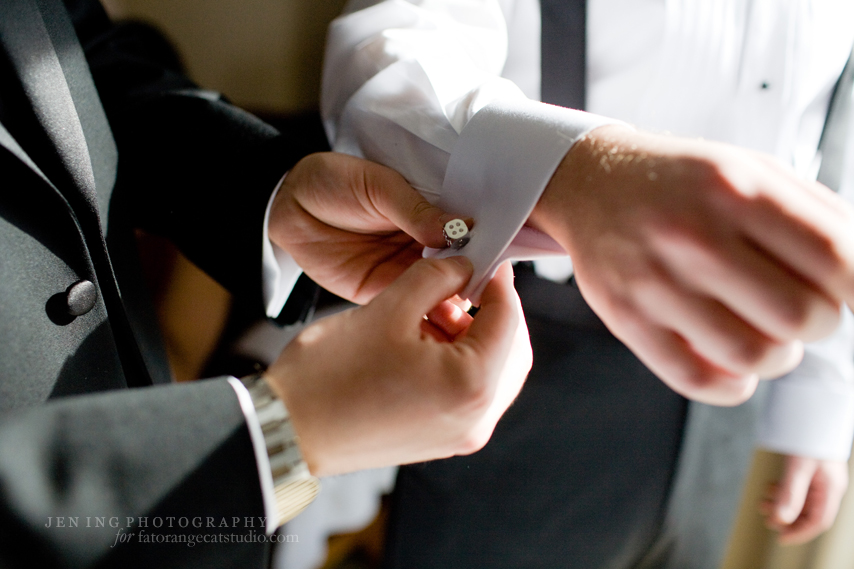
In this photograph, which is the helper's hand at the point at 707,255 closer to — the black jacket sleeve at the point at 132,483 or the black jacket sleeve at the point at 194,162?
the black jacket sleeve at the point at 132,483

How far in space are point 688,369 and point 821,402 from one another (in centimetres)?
58

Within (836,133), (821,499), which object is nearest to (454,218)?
(836,133)

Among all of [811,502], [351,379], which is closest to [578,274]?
[351,379]

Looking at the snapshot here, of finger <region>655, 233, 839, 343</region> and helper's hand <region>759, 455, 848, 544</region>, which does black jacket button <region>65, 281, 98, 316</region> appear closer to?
finger <region>655, 233, 839, 343</region>

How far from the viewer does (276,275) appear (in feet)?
2.07

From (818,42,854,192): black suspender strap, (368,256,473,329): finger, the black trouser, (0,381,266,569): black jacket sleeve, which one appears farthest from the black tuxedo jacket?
(818,42,854,192): black suspender strap

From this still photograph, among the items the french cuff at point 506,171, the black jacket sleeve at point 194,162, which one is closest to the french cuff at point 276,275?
the black jacket sleeve at point 194,162

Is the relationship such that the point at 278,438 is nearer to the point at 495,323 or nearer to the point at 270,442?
the point at 270,442

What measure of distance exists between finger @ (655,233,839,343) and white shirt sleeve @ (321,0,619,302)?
12cm

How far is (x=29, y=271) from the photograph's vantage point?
0.40 metres

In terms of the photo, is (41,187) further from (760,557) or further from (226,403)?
(760,557)

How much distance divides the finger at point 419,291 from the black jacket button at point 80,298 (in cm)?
29

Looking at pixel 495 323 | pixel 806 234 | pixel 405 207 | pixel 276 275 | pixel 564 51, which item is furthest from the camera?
pixel 276 275

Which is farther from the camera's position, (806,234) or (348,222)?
(348,222)
